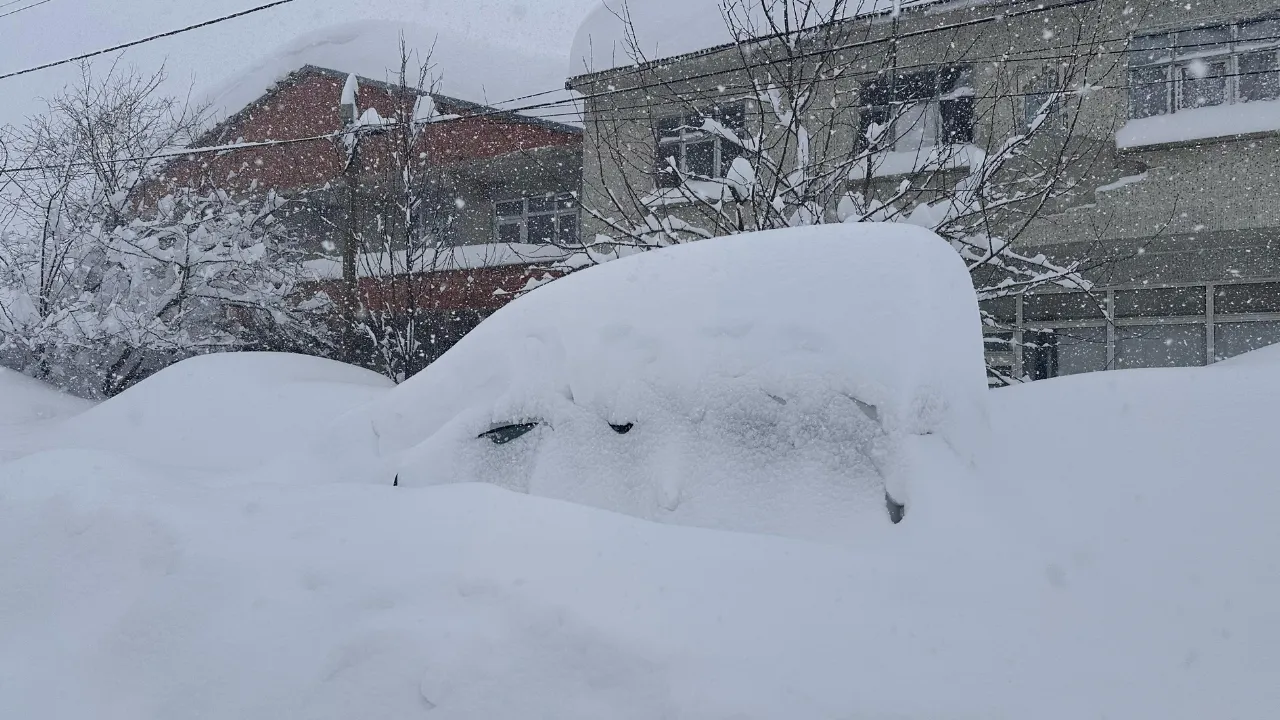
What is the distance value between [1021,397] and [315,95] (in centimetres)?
1913

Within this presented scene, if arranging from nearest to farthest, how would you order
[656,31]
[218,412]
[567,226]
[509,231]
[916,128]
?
[218,412]
[916,128]
[656,31]
[567,226]
[509,231]

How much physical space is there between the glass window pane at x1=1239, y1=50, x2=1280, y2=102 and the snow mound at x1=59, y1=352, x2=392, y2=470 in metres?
11.2

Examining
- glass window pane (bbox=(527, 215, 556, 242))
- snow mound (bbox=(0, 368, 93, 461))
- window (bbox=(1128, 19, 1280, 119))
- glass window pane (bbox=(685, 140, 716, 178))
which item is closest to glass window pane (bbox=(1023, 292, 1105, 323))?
window (bbox=(1128, 19, 1280, 119))

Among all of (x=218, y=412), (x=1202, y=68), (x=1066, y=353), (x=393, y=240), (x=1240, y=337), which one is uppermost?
(x=1202, y=68)

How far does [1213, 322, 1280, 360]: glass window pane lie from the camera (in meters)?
10.3

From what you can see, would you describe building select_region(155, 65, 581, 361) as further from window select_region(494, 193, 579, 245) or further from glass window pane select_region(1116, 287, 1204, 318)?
glass window pane select_region(1116, 287, 1204, 318)

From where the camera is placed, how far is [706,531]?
2611 millimetres

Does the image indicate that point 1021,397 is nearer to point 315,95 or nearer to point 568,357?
point 568,357

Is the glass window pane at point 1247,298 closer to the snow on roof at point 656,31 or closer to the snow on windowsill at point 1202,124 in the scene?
the snow on windowsill at point 1202,124

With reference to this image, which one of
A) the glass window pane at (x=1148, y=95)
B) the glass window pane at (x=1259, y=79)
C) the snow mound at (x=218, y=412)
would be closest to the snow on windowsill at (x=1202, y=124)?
the glass window pane at (x=1148, y=95)

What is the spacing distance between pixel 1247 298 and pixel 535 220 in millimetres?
13505

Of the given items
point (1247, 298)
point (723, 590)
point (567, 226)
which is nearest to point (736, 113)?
point (567, 226)

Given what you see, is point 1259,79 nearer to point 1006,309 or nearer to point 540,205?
point 1006,309

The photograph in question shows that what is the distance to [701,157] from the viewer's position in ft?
45.8
